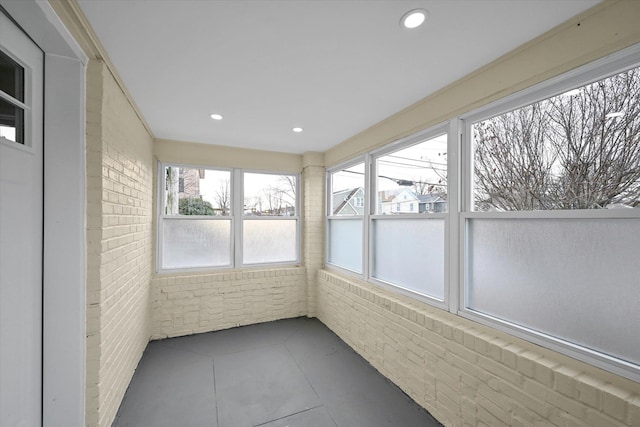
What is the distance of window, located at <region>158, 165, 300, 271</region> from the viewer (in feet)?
11.8

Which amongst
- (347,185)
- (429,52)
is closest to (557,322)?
(429,52)

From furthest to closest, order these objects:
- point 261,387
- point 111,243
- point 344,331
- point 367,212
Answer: point 344,331, point 367,212, point 261,387, point 111,243

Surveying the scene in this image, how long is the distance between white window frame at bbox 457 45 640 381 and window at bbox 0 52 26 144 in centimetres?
268

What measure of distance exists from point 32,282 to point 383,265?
2700mm

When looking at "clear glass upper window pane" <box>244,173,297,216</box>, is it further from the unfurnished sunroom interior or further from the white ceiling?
the white ceiling

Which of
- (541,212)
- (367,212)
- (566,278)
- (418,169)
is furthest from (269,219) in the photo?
(566,278)

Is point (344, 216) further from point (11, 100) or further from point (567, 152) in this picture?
point (11, 100)

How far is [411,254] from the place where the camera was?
2537mm

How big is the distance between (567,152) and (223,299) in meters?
3.83

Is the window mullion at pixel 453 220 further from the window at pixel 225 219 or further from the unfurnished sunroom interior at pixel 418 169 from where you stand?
the window at pixel 225 219

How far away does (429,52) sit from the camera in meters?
1.66

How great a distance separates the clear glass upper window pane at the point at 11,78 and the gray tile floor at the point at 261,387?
230 centimetres

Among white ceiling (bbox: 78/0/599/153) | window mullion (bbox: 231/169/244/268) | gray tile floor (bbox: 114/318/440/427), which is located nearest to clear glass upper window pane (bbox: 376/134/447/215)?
white ceiling (bbox: 78/0/599/153)

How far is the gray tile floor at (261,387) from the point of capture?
2.06 meters
